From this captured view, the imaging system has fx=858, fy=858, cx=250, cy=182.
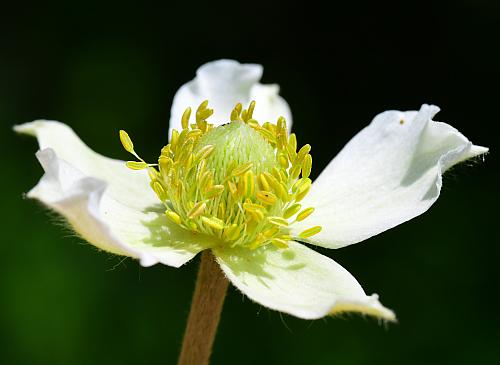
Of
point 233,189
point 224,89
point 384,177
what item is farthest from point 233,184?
point 224,89

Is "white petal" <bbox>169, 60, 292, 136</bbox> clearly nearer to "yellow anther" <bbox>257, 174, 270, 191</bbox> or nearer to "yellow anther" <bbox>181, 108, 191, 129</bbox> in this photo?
"yellow anther" <bbox>181, 108, 191, 129</bbox>

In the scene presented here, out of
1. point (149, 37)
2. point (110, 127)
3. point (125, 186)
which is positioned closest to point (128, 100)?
point (110, 127)

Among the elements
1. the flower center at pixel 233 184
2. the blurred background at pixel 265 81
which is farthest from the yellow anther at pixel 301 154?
the blurred background at pixel 265 81

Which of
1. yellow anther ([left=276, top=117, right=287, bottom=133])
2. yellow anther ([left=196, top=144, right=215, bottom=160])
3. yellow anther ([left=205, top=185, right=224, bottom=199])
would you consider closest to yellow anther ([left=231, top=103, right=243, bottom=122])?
yellow anther ([left=276, top=117, right=287, bottom=133])

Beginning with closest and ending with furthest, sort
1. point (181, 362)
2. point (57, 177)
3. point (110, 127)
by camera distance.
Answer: point (57, 177) → point (181, 362) → point (110, 127)

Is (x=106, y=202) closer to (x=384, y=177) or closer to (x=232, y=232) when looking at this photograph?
(x=232, y=232)

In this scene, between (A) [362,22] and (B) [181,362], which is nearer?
(B) [181,362]

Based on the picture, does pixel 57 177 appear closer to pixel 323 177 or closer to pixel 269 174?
pixel 269 174
